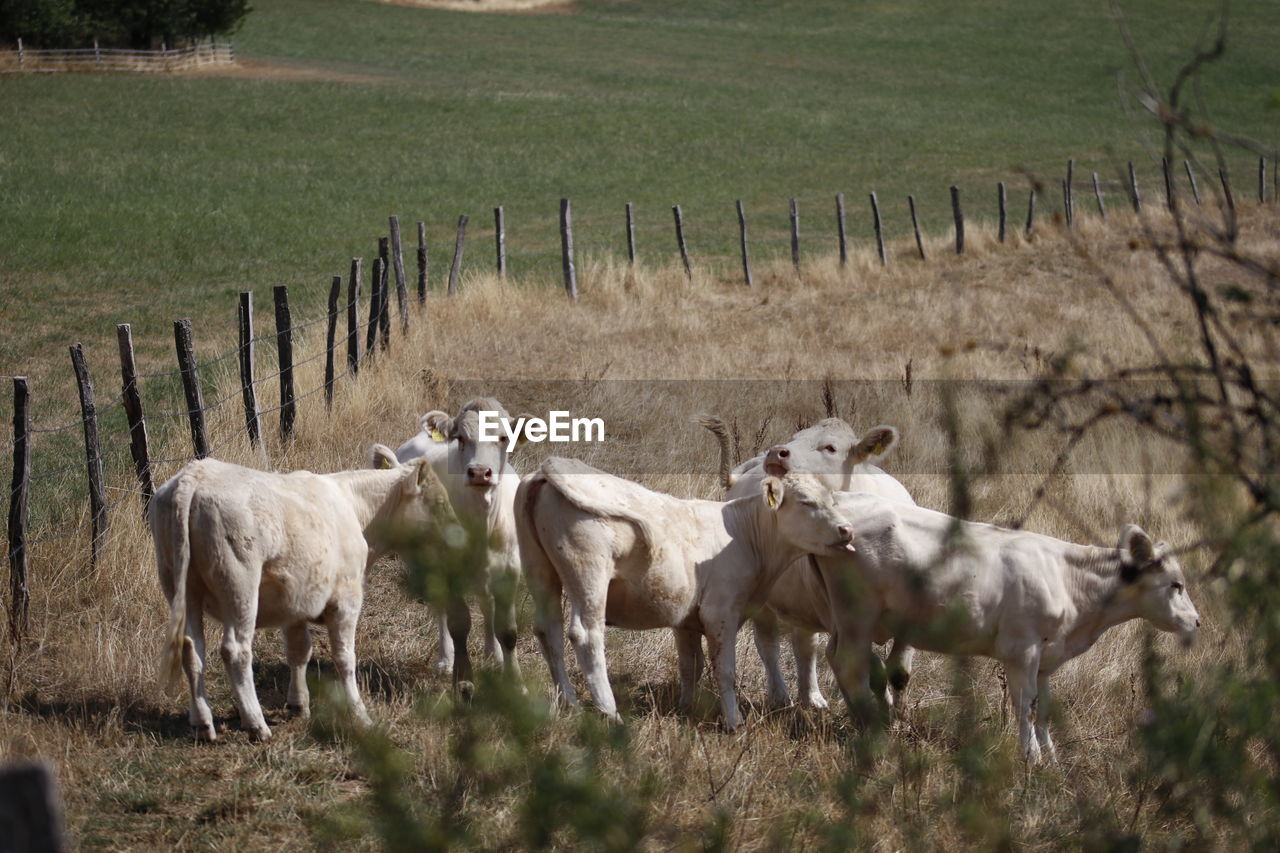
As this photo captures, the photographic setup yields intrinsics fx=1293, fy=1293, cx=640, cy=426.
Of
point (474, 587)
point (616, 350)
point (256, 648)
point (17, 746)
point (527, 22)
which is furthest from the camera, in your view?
point (527, 22)

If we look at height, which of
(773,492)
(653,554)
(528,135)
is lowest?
(653,554)

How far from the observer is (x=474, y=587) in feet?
10.2

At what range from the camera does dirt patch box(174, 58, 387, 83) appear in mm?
55750

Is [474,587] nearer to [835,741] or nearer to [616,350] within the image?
[835,741]

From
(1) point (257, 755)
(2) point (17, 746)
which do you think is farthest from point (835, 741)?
(2) point (17, 746)

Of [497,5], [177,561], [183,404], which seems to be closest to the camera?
[177,561]

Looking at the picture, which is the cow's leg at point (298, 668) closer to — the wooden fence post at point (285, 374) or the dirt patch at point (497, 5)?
the wooden fence post at point (285, 374)

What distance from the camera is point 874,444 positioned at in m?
8.56

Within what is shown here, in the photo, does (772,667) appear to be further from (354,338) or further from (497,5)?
(497,5)

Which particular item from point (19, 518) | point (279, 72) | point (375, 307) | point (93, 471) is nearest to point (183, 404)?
point (375, 307)

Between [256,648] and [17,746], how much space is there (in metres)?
2.18

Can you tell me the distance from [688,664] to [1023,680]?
1871 millimetres

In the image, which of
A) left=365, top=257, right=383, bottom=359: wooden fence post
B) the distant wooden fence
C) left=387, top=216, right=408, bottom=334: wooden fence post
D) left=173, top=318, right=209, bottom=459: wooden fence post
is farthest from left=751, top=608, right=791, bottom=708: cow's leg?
the distant wooden fence

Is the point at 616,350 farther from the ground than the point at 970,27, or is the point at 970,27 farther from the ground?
A: the point at 970,27
